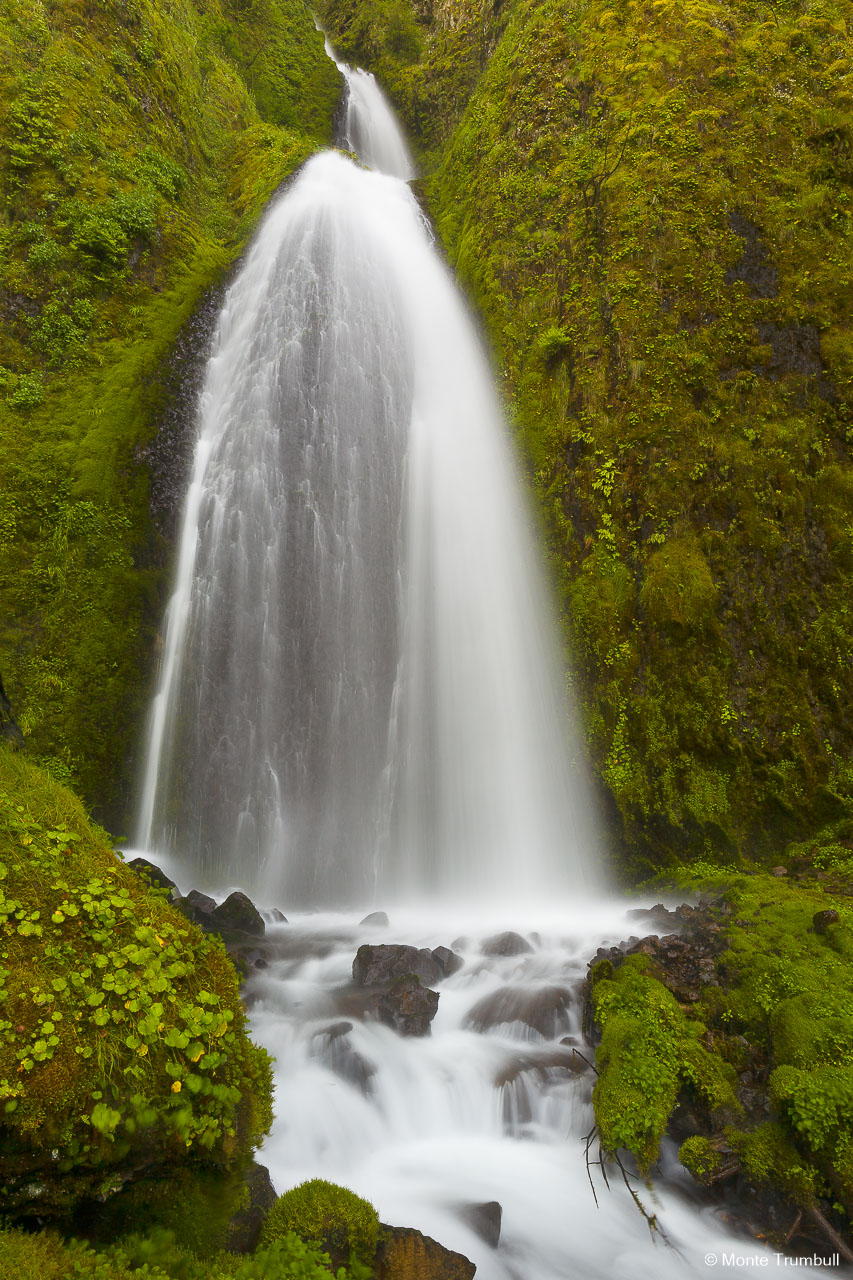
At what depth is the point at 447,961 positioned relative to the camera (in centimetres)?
682

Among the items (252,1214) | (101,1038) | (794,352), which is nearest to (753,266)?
(794,352)

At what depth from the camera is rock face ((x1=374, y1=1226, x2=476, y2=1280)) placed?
10.6ft

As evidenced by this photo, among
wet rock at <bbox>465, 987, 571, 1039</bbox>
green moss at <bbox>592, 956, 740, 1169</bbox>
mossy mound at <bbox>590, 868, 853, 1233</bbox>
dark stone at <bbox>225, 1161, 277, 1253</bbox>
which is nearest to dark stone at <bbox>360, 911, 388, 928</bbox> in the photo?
wet rock at <bbox>465, 987, 571, 1039</bbox>

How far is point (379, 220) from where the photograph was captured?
16422 mm

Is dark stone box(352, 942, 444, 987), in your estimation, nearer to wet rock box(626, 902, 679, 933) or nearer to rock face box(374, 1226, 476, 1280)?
wet rock box(626, 902, 679, 933)

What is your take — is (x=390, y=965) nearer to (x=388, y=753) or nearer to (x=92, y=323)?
(x=388, y=753)

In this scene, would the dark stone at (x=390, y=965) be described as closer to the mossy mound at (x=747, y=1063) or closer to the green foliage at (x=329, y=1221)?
the mossy mound at (x=747, y=1063)

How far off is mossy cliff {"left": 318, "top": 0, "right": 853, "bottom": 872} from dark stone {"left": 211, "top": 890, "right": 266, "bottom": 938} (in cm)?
522

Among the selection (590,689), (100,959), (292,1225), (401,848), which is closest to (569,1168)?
(292,1225)

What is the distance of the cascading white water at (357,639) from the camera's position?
32.2 feet

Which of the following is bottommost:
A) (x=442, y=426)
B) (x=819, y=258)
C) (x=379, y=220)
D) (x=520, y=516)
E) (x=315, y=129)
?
(x=520, y=516)

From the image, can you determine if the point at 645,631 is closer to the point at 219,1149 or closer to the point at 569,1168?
the point at 569,1168

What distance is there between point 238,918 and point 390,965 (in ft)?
6.69

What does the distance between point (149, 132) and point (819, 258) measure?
1482 centimetres
